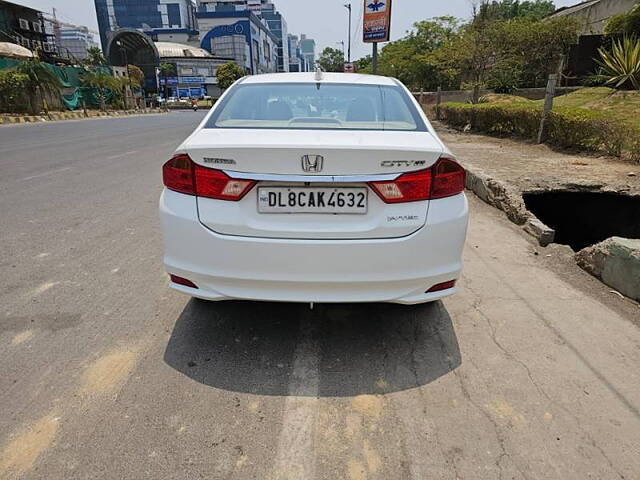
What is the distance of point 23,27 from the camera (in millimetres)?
57750

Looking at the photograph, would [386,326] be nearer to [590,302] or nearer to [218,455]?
[218,455]

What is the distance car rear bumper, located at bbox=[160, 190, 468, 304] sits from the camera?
226 centimetres

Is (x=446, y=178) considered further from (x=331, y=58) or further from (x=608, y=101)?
(x=331, y=58)

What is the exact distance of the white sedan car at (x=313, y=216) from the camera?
7.33 feet

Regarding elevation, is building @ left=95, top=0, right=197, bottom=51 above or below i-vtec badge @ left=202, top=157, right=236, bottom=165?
above

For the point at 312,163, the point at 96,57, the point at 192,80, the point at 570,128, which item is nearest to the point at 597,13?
the point at 570,128

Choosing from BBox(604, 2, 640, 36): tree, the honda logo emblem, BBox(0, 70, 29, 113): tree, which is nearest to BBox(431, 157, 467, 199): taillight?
the honda logo emblem

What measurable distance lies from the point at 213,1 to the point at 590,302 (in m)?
167

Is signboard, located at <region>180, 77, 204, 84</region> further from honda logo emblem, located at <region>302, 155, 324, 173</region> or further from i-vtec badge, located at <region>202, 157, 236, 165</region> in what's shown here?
honda logo emblem, located at <region>302, 155, 324, 173</region>

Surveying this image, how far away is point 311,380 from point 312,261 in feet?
2.10

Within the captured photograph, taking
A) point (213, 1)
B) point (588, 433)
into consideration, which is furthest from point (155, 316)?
point (213, 1)

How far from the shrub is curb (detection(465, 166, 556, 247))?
9.84ft

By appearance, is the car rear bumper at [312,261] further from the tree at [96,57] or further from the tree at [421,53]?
the tree at [96,57]

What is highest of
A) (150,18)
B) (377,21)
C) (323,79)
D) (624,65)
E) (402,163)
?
(150,18)
